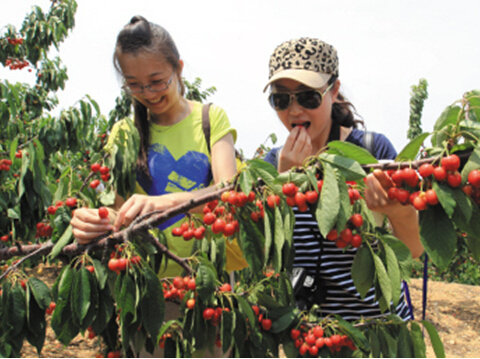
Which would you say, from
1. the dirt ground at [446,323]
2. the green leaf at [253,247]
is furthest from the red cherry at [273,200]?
the dirt ground at [446,323]

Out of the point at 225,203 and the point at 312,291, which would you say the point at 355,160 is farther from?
the point at 312,291

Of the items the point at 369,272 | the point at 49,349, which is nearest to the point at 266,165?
the point at 369,272

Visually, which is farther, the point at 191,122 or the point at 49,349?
the point at 49,349

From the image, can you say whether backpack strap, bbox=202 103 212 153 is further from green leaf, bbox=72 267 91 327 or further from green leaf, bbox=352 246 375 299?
green leaf, bbox=352 246 375 299

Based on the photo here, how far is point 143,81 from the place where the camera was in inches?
68.8

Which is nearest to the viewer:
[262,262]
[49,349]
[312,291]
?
[262,262]

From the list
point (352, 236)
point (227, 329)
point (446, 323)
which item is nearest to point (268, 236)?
point (352, 236)

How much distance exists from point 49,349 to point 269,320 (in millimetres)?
4685

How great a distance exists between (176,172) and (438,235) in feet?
3.79

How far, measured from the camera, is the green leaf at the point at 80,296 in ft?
3.92

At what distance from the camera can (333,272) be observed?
5.50ft

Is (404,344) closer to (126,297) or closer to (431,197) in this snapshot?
(431,197)

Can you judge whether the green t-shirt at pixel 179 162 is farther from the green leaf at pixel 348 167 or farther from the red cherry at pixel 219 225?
the green leaf at pixel 348 167

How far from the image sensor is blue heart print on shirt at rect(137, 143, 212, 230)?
5.67ft
